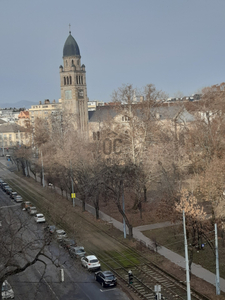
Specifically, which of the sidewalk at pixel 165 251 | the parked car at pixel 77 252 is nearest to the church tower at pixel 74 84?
the sidewalk at pixel 165 251

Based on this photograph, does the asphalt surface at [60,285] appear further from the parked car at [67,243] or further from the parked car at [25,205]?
the parked car at [25,205]

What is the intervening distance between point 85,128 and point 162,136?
2248 inches

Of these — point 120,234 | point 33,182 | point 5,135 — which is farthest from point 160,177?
point 5,135

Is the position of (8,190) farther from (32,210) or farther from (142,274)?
(142,274)

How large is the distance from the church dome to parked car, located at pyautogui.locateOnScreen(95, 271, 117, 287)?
294ft

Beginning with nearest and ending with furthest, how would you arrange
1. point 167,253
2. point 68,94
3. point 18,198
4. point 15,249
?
1. point 15,249
2. point 167,253
3. point 18,198
4. point 68,94

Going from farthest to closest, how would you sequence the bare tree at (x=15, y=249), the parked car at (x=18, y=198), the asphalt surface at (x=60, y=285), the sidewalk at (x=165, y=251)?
1. the parked car at (x=18, y=198)
2. the sidewalk at (x=165, y=251)
3. the asphalt surface at (x=60, y=285)
4. the bare tree at (x=15, y=249)

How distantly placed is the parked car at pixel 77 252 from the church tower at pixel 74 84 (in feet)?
253

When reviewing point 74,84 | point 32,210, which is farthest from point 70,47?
point 32,210

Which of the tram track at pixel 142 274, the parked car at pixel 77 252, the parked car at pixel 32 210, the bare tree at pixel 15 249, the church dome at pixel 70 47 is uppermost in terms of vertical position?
the church dome at pixel 70 47

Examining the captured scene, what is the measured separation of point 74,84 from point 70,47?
10.7m

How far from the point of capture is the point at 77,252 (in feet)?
104

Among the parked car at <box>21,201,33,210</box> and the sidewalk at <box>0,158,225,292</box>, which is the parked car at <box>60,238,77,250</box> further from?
the parked car at <box>21,201,33,210</box>

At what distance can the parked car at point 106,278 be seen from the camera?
26.4 meters
